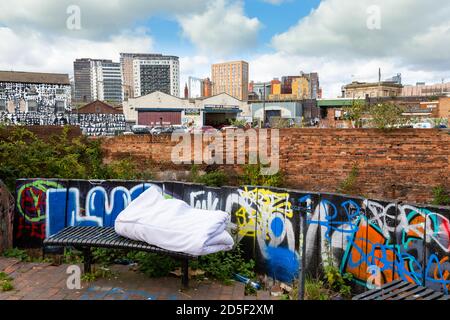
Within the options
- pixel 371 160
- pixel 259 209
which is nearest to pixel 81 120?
pixel 371 160

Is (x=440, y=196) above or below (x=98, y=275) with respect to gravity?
above

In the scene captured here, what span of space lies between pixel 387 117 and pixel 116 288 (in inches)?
326

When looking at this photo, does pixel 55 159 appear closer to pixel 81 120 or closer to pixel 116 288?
pixel 116 288

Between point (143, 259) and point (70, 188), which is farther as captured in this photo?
point (70, 188)

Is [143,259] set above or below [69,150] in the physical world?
below

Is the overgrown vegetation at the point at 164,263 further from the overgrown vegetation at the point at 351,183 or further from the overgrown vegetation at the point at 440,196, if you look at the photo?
the overgrown vegetation at the point at 440,196

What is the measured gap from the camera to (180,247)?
4734 millimetres

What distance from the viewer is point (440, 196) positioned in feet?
30.8

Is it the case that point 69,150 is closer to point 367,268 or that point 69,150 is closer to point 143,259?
point 143,259

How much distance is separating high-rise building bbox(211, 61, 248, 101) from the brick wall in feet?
297

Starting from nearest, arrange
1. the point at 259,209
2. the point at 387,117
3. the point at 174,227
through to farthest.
→ the point at 174,227 → the point at 259,209 → the point at 387,117

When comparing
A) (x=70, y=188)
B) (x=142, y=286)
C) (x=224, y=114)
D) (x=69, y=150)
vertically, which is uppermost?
(x=224, y=114)
